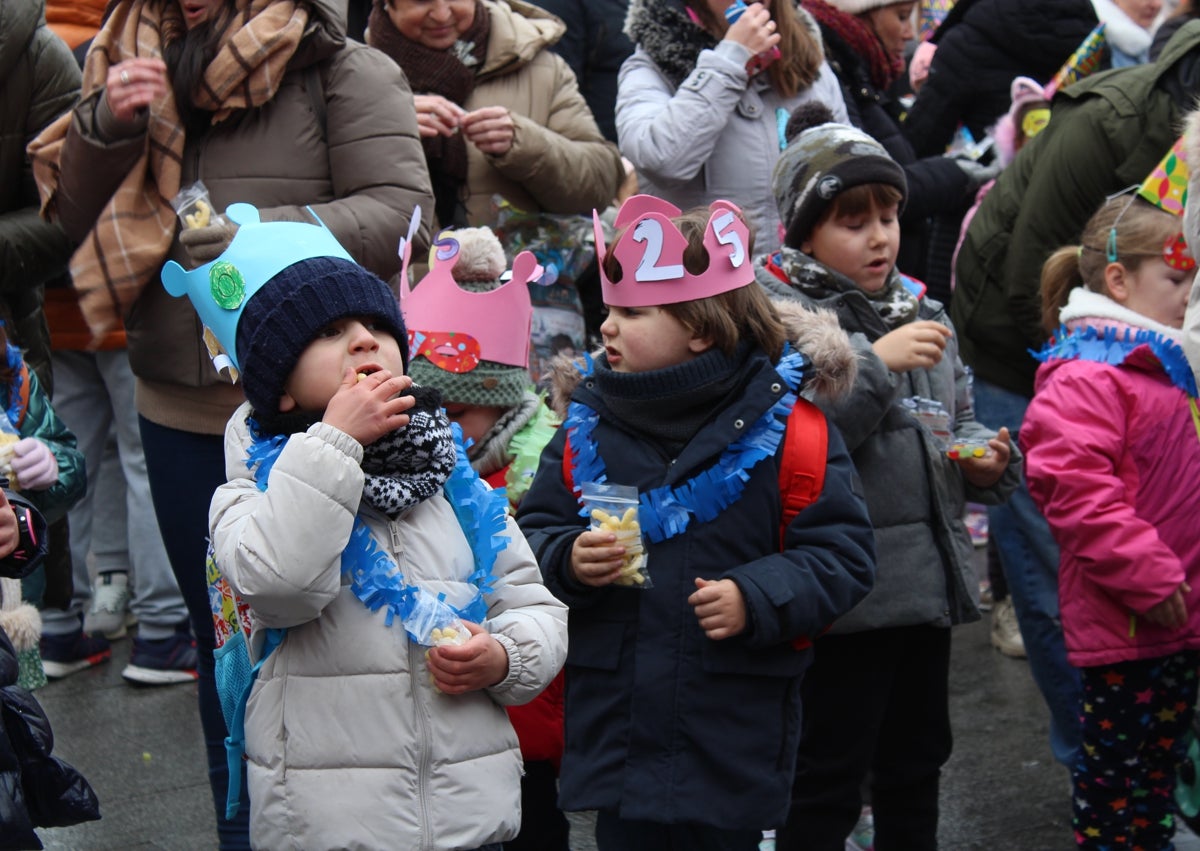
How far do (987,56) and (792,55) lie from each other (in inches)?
71.1

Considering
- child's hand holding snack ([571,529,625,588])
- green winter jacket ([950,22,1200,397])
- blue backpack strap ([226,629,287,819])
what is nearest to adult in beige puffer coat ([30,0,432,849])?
blue backpack strap ([226,629,287,819])

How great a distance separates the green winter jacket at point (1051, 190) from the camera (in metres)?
4.61

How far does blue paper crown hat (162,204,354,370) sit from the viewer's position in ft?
9.57

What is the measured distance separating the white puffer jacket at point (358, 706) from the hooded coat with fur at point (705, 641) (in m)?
0.44

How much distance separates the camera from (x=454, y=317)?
158 inches

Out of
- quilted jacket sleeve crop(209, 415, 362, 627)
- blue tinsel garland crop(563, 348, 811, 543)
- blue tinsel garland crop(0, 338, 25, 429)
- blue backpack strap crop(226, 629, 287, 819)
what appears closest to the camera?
quilted jacket sleeve crop(209, 415, 362, 627)

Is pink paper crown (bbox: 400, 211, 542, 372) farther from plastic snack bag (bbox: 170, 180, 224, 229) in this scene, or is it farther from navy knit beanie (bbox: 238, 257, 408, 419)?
navy knit beanie (bbox: 238, 257, 408, 419)

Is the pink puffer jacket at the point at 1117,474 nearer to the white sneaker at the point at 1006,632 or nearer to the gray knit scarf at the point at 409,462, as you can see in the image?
the gray knit scarf at the point at 409,462

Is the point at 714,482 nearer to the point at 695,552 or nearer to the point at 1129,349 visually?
the point at 695,552

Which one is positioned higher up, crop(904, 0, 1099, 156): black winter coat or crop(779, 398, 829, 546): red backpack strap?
crop(779, 398, 829, 546): red backpack strap

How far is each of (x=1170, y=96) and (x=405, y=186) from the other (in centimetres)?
226

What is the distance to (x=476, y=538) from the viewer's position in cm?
298

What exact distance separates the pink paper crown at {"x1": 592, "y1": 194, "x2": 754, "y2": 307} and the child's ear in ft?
4.38

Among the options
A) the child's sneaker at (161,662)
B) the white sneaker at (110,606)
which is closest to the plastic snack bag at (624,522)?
the child's sneaker at (161,662)
